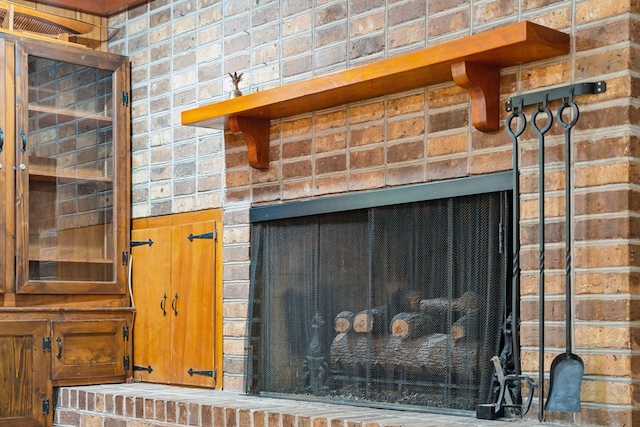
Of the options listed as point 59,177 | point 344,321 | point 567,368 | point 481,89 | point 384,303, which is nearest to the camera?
point 567,368

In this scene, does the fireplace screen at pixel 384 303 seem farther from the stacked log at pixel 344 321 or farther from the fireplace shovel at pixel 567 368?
the fireplace shovel at pixel 567 368

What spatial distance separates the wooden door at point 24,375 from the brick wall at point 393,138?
78 cm

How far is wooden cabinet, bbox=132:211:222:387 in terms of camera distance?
13.1ft

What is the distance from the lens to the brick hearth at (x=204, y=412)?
9.34 ft

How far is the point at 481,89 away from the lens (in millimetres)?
2865

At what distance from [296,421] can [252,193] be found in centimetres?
111

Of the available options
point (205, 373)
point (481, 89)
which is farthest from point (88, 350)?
point (481, 89)

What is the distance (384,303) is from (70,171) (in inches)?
73.9

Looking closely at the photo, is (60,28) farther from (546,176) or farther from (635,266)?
(635,266)

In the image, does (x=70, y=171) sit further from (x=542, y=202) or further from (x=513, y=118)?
(x=542, y=202)

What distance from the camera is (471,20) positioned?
9.91ft

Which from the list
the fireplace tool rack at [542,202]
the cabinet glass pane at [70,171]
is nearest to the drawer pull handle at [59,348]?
the cabinet glass pane at [70,171]

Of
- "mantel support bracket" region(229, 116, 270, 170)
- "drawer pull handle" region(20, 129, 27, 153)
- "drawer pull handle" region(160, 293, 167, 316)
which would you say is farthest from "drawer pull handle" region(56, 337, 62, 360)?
"mantel support bracket" region(229, 116, 270, 170)

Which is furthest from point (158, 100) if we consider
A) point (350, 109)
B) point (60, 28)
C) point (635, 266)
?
point (635, 266)
